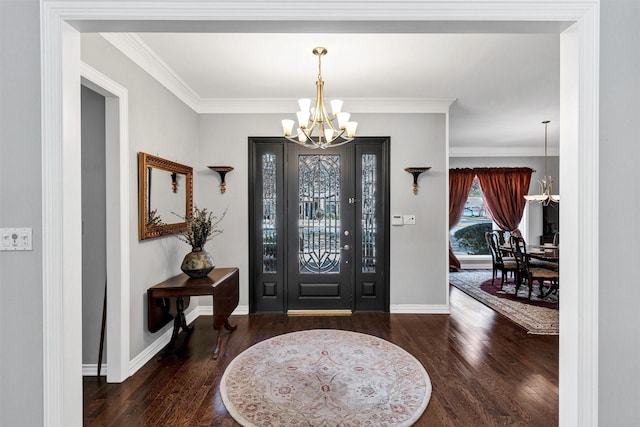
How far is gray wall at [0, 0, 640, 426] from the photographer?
1.42 meters

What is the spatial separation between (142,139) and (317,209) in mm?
2102

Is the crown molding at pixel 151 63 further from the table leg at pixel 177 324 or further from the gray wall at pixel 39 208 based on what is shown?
the table leg at pixel 177 324

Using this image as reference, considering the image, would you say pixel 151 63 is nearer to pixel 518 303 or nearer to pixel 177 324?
pixel 177 324

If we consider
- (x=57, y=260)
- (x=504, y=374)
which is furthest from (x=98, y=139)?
(x=504, y=374)

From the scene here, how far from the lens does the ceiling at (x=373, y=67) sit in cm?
269

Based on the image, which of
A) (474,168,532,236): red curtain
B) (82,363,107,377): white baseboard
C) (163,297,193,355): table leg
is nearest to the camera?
(82,363,107,377): white baseboard

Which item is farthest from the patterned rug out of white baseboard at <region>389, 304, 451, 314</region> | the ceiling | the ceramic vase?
the ceramic vase

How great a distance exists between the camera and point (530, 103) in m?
4.31

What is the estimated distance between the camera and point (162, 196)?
3.22m

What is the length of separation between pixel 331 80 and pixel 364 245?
78.4 inches

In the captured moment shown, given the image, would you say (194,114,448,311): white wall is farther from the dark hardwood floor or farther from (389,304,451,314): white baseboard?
the dark hardwood floor

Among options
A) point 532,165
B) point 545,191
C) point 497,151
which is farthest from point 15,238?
point 532,165

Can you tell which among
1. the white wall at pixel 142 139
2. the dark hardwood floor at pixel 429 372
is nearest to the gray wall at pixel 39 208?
the dark hardwood floor at pixel 429 372

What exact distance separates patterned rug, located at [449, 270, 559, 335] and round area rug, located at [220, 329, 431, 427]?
181 cm
